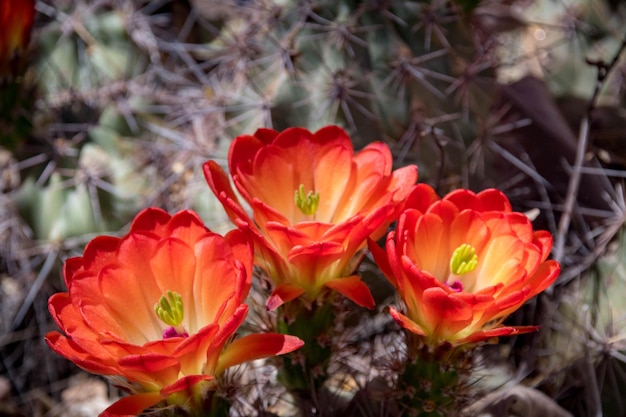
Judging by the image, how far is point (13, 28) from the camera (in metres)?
1.29

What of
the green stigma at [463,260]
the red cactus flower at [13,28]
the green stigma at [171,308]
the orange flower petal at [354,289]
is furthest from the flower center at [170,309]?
the red cactus flower at [13,28]

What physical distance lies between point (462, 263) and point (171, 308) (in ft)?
1.06

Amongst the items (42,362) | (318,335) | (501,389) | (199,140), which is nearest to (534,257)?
(318,335)

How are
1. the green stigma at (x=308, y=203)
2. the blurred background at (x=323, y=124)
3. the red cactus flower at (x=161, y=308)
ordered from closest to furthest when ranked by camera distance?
the red cactus flower at (x=161, y=308) < the green stigma at (x=308, y=203) < the blurred background at (x=323, y=124)

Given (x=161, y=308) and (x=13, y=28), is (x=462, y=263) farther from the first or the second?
(x=13, y=28)

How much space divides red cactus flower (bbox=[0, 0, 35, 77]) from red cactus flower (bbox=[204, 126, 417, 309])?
62 cm

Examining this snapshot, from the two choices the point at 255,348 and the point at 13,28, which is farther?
the point at 13,28

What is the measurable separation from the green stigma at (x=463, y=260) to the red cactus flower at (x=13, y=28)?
883mm

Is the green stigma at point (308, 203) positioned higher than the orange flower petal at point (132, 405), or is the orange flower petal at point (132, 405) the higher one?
the green stigma at point (308, 203)

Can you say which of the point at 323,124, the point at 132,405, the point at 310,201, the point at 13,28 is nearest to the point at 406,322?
the point at 310,201

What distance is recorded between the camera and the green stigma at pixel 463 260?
0.81 m

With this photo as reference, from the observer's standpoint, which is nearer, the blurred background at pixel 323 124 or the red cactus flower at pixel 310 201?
the red cactus flower at pixel 310 201

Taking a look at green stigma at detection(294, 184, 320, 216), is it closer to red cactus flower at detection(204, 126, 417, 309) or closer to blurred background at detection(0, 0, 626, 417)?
red cactus flower at detection(204, 126, 417, 309)

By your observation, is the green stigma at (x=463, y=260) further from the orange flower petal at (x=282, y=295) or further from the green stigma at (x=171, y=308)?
the green stigma at (x=171, y=308)
